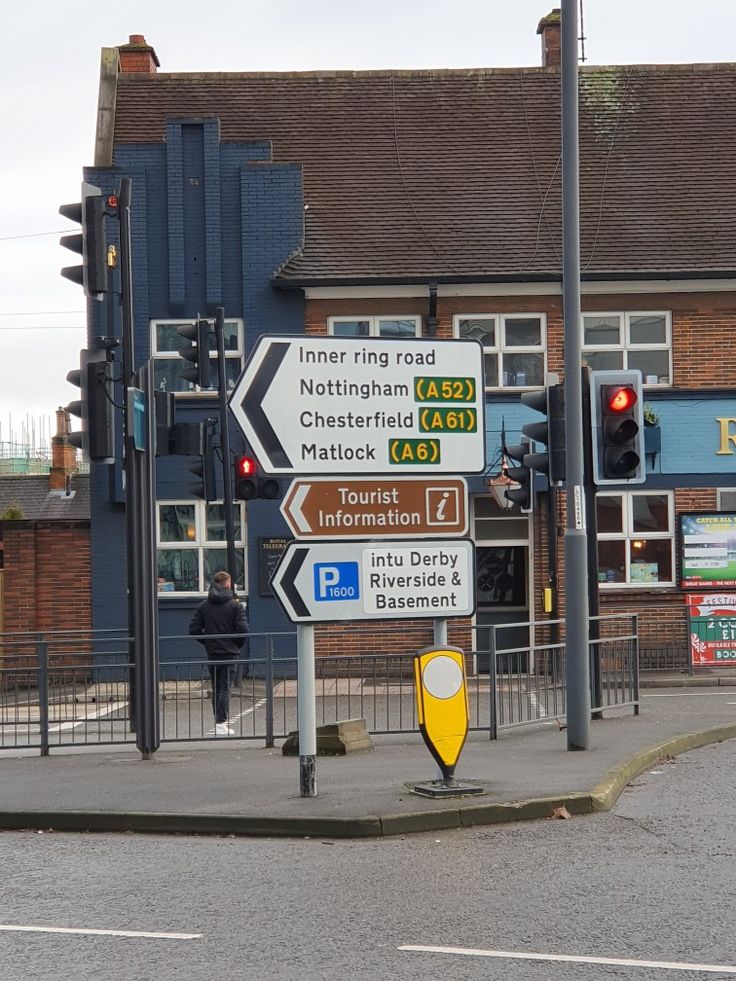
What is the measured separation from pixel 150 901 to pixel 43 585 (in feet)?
58.4

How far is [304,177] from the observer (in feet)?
86.9

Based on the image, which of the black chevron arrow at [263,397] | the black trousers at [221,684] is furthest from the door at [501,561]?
the black chevron arrow at [263,397]

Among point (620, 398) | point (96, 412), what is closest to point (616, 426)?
point (620, 398)

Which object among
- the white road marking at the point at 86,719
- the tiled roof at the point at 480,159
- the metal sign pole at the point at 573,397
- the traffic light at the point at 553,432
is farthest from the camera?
the tiled roof at the point at 480,159

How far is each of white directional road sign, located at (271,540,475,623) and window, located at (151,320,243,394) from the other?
14.7 meters

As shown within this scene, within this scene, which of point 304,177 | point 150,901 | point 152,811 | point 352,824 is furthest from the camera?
point 304,177

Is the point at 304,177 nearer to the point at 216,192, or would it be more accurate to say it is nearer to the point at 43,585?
the point at 216,192

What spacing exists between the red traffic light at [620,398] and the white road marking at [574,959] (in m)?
7.32

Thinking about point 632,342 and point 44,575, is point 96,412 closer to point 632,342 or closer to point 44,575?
point 44,575

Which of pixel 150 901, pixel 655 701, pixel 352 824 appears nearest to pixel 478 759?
pixel 352 824

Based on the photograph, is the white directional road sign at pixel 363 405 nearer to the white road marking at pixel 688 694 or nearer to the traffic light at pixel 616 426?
the traffic light at pixel 616 426

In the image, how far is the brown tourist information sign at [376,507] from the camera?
10.4 m

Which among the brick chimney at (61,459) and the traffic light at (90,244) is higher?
the brick chimney at (61,459)

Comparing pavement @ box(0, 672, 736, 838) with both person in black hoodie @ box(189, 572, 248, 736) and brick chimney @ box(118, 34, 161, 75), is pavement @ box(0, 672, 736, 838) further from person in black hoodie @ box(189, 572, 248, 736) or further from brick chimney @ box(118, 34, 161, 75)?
brick chimney @ box(118, 34, 161, 75)
